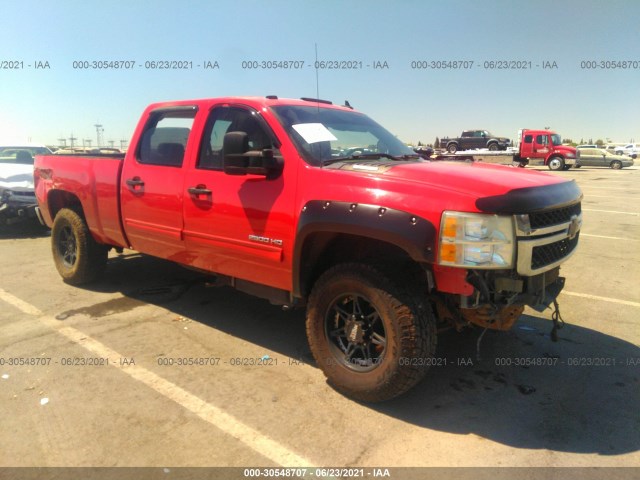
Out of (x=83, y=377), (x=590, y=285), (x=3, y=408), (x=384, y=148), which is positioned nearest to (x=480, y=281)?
(x=384, y=148)

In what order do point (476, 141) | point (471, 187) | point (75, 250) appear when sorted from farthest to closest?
1. point (476, 141)
2. point (75, 250)
3. point (471, 187)

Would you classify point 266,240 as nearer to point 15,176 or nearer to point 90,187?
point 90,187

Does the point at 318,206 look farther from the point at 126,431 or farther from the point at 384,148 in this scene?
the point at 126,431

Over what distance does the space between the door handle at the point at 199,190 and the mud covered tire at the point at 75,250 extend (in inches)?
84.5

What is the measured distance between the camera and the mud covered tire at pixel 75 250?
5.47 metres

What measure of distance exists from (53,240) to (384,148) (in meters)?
4.30

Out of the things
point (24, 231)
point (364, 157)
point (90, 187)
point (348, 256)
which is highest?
point (364, 157)

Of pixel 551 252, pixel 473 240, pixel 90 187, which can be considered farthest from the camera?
pixel 90 187

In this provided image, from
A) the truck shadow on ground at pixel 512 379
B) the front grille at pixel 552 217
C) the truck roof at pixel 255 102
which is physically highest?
the truck roof at pixel 255 102

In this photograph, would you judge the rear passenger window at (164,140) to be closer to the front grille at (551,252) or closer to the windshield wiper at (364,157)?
the windshield wiper at (364,157)

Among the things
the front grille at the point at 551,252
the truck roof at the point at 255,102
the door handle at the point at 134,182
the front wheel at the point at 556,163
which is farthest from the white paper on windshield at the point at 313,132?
the front wheel at the point at 556,163

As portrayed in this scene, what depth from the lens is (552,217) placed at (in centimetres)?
303

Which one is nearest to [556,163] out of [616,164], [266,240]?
[616,164]

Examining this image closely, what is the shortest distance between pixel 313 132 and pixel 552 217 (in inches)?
69.5
